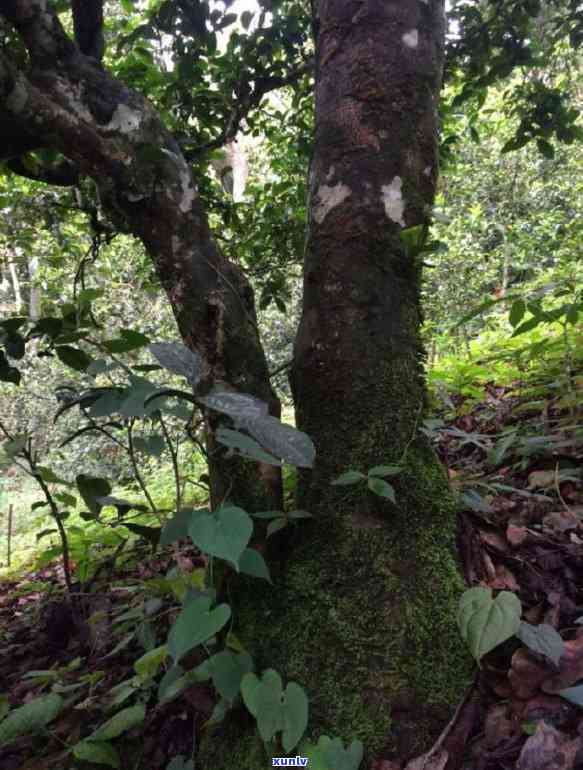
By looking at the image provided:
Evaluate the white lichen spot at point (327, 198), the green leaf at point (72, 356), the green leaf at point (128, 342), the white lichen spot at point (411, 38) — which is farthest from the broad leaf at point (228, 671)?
the white lichen spot at point (411, 38)

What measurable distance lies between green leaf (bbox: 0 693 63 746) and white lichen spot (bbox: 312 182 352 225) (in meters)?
1.24

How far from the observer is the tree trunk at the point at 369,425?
3.37 ft

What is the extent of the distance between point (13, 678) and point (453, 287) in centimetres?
700

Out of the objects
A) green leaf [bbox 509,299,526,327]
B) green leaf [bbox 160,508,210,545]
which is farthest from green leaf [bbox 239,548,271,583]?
green leaf [bbox 509,299,526,327]

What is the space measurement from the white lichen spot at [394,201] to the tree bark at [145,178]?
0.42 metres

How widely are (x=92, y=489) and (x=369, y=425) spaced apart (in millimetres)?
787

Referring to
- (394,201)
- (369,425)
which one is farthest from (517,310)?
(369,425)

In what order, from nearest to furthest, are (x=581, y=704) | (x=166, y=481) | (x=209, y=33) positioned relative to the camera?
(x=581, y=704)
(x=209, y=33)
(x=166, y=481)

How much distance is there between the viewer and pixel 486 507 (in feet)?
4.17

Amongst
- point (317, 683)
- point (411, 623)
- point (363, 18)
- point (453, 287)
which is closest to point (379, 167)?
point (363, 18)

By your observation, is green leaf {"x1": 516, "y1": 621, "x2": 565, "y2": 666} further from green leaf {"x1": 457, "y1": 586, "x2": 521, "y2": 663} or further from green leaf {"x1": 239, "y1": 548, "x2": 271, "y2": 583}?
green leaf {"x1": 239, "y1": 548, "x2": 271, "y2": 583}

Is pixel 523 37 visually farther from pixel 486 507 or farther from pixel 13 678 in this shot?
pixel 13 678

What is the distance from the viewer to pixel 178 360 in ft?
3.17

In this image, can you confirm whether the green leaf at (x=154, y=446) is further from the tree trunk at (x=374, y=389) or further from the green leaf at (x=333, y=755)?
the green leaf at (x=333, y=755)
